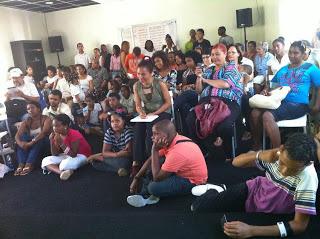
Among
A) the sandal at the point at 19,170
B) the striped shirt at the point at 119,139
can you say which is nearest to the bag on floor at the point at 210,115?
the striped shirt at the point at 119,139

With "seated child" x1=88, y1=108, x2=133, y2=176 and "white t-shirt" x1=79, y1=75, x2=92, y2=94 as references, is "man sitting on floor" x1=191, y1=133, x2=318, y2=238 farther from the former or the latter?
"white t-shirt" x1=79, y1=75, x2=92, y2=94

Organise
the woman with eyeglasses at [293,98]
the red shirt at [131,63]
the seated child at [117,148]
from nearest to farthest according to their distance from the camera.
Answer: the woman with eyeglasses at [293,98] < the seated child at [117,148] < the red shirt at [131,63]

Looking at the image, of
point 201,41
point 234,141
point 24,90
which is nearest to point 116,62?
point 201,41

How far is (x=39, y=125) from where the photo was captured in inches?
139

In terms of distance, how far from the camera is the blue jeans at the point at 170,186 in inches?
90.0

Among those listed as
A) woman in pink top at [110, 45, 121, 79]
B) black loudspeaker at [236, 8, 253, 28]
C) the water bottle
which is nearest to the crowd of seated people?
the water bottle

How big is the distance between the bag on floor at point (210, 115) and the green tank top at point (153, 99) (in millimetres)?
347

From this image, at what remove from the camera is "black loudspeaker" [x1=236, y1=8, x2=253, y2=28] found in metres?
6.68

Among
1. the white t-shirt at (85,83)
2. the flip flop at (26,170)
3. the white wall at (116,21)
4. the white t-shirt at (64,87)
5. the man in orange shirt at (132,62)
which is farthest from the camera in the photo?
the white wall at (116,21)

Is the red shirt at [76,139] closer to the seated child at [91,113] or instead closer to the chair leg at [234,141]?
the seated child at [91,113]

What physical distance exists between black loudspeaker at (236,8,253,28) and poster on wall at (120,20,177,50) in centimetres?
157

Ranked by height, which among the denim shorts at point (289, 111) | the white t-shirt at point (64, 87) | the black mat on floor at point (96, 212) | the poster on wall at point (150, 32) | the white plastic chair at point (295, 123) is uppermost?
the poster on wall at point (150, 32)

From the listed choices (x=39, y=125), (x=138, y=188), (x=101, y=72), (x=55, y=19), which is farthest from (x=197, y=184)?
(x=55, y=19)

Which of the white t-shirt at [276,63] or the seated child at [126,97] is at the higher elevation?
the white t-shirt at [276,63]
